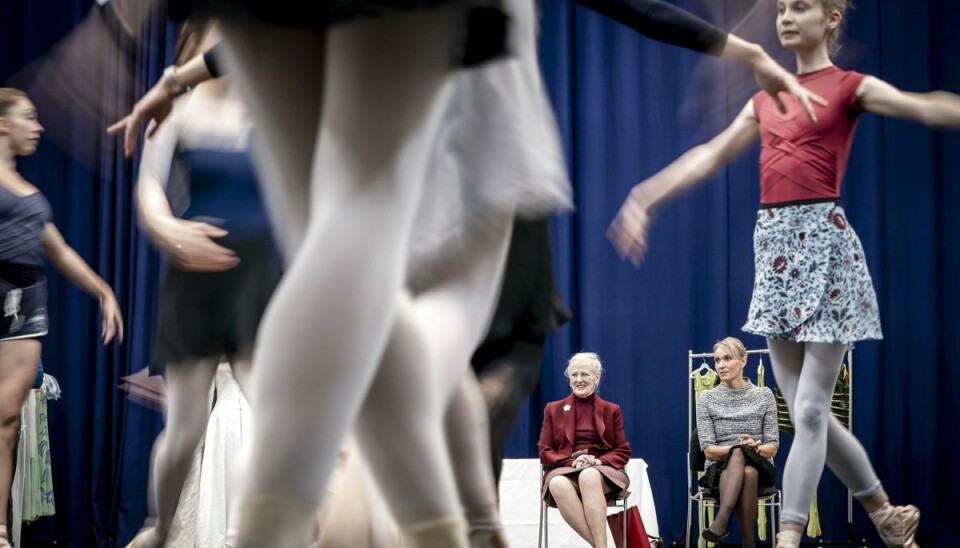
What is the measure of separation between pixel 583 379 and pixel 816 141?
276cm

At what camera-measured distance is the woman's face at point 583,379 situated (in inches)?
219

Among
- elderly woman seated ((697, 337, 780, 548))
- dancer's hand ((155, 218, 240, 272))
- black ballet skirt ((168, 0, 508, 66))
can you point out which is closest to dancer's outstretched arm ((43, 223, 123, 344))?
dancer's hand ((155, 218, 240, 272))

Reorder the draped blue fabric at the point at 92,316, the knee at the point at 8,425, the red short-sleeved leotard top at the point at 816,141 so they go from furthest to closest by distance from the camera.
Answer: the draped blue fabric at the point at 92,316 → the knee at the point at 8,425 → the red short-sleeved leotard top at the point at 816,141

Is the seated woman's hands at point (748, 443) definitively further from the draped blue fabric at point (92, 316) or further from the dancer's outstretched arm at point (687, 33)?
the dancer's outstretched arm at point (687, 33)

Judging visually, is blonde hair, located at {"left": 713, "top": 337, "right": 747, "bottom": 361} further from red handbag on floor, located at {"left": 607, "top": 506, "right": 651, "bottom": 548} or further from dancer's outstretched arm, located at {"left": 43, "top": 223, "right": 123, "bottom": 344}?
dancer's outstretched arm, located at {"left": 43, "top": 223, "right": 123, "bottom": 344}

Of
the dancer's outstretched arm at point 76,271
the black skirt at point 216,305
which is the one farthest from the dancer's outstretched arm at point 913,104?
the dancer's outstretched arm at point 76,271

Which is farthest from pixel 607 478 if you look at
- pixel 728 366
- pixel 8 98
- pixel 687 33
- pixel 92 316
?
pixel 687 33

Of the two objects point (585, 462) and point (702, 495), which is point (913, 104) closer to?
point (585, 462)

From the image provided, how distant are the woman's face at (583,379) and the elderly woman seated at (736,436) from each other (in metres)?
0.63

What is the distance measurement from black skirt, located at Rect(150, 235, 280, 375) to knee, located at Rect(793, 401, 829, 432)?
141 centimetres

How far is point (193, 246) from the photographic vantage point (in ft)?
5.79

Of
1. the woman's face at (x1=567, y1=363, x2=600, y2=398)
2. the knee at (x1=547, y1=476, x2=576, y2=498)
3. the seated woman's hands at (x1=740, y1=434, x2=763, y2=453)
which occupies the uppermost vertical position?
the woman's face at (x1=567, y1=363, x2=600, y2=398)

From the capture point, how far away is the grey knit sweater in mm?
5746

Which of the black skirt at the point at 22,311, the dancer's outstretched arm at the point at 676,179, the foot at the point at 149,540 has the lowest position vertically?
the foot at the point at 149,540
